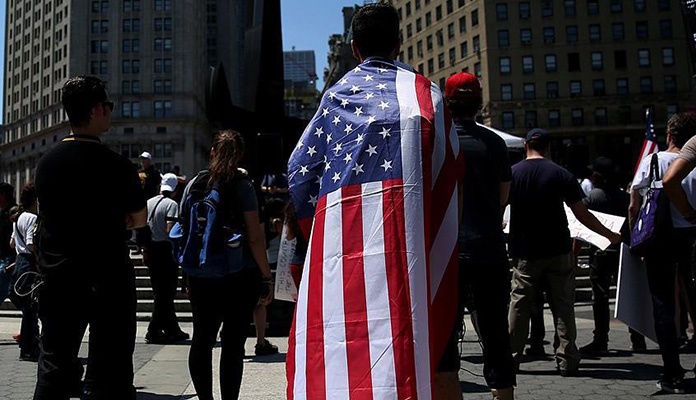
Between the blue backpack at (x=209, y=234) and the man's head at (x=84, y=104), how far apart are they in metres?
1.04

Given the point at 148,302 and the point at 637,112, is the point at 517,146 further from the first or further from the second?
the point at 637,112

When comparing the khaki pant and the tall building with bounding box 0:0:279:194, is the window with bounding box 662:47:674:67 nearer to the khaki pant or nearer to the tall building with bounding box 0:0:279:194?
the tall building with bounding box 0:0:279:194

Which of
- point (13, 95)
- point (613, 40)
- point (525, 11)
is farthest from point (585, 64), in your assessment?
point (13, 95)

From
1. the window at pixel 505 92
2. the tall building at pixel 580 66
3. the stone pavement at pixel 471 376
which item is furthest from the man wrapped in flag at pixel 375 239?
the window at pixel 505 92

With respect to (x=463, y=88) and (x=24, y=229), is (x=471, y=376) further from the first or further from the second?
(x=24, y=229)

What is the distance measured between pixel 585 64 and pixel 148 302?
7152cm

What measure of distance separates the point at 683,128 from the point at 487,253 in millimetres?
2562

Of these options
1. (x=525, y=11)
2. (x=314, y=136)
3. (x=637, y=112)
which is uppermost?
(x=525, y=11)

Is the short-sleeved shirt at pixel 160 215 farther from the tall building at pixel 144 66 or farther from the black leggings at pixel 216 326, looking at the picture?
the tall building at pixel 144 66

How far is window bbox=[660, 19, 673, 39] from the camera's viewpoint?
237 ft

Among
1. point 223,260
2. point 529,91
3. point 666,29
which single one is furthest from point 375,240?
point 666,29

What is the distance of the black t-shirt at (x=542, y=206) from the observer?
5797 millimetres

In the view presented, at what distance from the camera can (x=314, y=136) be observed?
9.14ft

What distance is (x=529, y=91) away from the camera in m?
74.2
